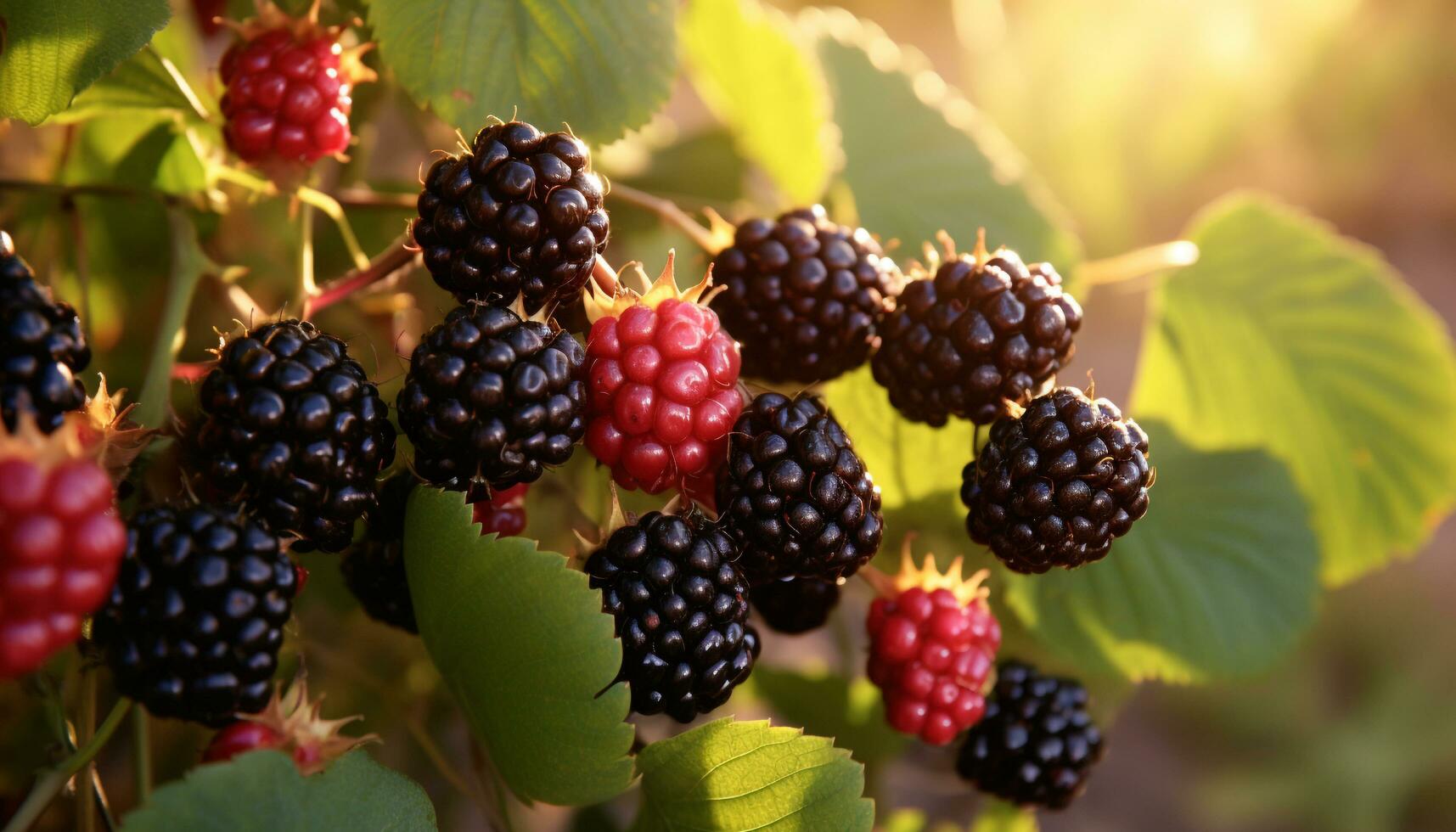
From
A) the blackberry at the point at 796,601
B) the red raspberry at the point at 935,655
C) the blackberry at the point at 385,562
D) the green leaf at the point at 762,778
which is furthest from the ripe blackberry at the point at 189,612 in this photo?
the red raspberry at the point at 935,655

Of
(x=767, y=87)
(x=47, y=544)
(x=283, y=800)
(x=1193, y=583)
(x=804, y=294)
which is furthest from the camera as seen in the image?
(x=767, y=87)

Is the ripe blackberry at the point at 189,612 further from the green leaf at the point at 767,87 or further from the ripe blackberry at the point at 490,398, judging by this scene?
the green leaf at the point at 767,87

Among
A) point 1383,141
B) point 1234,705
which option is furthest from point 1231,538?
point 1383,141

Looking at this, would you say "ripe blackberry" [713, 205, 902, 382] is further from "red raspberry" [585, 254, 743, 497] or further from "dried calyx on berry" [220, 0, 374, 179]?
"dried calyx on berry" [220, 0, 374, 179]

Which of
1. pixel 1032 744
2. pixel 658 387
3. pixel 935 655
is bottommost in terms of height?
pixel 1032 744

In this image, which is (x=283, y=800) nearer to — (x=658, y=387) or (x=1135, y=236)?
(x=658, y=387)

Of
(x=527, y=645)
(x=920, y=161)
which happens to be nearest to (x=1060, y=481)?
(x=527, y=645)

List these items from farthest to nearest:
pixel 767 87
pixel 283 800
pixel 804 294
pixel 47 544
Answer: pixel 767 87, pixel 804 294, pixel 283 800, pixel 47 544

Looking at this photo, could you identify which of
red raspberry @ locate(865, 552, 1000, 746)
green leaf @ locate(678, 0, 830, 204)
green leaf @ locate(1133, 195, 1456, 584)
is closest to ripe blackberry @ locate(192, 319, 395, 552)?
red raspberry @ locate(865, 552, 1000, 746)
